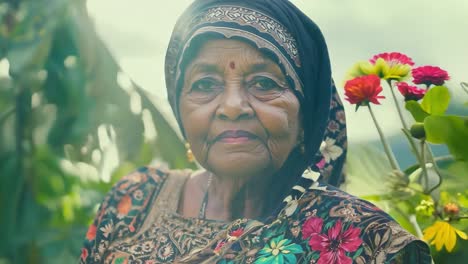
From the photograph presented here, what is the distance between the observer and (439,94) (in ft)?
5.72

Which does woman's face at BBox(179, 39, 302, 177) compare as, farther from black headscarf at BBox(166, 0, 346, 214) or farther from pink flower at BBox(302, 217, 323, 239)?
pink flower at BBox(302, 217, 323, 239)

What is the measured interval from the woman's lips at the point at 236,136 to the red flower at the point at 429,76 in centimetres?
47

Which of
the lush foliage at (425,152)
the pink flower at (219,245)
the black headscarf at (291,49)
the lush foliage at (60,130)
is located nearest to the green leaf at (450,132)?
the lush foliage at (425,152)

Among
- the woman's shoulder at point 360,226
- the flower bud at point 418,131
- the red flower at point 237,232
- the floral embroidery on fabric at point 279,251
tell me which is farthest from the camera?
the flower bud at point 418,131

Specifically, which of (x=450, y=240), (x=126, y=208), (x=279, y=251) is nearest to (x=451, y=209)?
(x=450, y=240)

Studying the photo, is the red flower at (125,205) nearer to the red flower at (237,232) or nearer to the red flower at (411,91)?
the red flower at (237,232)

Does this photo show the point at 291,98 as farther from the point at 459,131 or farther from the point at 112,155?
the point at 112,155

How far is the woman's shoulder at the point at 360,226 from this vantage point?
54.1 inches

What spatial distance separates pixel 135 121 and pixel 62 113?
1.42ft

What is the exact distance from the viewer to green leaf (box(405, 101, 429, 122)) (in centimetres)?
176

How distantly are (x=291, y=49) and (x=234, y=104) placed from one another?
0.19 metres

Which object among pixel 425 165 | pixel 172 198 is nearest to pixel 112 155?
pixel 172 198

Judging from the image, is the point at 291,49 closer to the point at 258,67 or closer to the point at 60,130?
the point at 258,67

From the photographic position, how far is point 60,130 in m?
3.79
